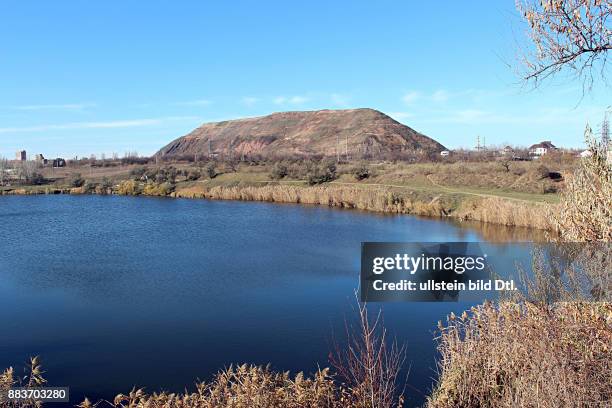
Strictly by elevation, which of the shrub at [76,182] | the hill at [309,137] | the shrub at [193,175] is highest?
the hill at [309,137]

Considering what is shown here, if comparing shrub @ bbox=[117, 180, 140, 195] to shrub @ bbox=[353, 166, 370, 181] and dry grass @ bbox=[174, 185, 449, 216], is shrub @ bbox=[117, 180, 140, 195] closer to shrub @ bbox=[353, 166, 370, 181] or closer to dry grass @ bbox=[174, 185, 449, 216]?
dry grass @ bbox=[174, 185, 449, 216]

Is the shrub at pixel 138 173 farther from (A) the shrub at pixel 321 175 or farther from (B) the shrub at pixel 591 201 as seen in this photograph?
(B) the shrub at pixel 591 201

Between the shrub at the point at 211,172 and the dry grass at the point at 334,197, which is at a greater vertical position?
the shrub at the point at 211,172

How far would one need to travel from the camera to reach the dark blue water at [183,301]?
464 inches

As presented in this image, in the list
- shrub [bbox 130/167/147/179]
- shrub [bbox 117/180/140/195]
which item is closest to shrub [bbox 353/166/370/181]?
shrub [bbox 117/180/140/195]

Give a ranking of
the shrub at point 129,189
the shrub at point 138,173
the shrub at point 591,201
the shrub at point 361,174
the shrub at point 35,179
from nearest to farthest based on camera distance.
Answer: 1. the shrub at point 591,201
2. the shrub at point 361,174
3. the shrub at point 129,189
4. the shrub at point 35,179
5. the shrub at point 138,173

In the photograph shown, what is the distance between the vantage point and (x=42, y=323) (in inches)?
564

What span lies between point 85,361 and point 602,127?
1148cm

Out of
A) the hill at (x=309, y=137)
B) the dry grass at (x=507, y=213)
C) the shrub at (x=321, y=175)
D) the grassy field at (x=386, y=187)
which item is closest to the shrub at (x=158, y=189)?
the grassy field at (x=386, y=187)

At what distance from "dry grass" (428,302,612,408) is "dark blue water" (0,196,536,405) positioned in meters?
2.30

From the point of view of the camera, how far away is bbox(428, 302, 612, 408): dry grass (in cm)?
598

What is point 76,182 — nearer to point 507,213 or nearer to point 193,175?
point 193,175

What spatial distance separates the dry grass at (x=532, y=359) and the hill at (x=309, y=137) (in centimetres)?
9398

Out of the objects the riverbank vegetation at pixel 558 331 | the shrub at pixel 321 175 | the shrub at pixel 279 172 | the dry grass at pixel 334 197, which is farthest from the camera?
the shrub at pixel 279 172
